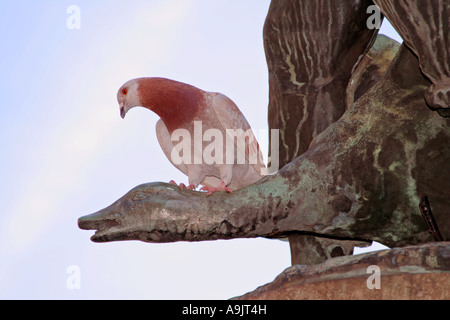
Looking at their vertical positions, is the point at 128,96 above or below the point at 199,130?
above

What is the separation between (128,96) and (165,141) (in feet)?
1.36

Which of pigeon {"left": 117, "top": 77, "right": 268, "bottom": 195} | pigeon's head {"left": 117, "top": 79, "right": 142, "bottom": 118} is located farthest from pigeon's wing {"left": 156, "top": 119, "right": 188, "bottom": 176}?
pigeon's head {"left": 117, "top": 79, "right": 142, "bottom": 118}

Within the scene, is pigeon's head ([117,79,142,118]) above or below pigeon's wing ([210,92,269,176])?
above

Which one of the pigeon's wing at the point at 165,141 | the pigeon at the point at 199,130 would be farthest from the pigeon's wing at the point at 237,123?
the pigeon's wing at the point at 165,141

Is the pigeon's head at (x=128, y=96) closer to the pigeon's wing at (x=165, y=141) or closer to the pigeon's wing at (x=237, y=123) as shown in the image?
the pigeon's wing at (x=165, y=141)

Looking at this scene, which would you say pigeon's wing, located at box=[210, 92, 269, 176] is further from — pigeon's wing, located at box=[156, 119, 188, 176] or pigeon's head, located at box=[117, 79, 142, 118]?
pigeon's head, located at box=[117, 79, 142, 118]

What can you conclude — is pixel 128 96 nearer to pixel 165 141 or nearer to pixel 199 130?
pixel 165 141

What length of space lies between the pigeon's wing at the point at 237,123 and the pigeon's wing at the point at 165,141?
383 mm

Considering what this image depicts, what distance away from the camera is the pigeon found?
5.61 metres

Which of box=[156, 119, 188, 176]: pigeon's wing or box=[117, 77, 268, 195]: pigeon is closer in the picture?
box=[117, 77, 268, 195]: pigeon

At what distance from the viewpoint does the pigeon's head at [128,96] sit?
5.67 meters

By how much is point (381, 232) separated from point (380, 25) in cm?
131

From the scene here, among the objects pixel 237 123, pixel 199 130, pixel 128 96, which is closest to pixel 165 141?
pixel 199 130

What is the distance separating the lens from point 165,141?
19.2 ft
